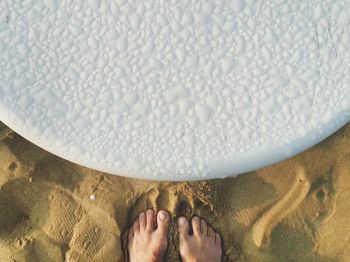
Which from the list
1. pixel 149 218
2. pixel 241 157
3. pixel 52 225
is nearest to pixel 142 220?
pixel 149 218

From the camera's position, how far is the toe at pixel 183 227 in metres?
1.35

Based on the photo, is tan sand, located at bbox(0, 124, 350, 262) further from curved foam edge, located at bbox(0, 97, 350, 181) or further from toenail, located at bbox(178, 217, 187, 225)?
curved foam edge, located at bbox(0, 97, 350, 181)

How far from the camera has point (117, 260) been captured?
1.36 meters

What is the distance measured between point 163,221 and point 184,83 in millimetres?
566

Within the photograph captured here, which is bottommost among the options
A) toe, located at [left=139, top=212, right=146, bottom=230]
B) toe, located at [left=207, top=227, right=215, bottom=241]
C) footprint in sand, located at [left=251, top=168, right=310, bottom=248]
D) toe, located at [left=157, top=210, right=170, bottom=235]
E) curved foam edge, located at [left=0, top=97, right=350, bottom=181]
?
toe, located at [left=139, top=212, right=146, bottom=230]

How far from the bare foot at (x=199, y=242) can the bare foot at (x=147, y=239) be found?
49 mm

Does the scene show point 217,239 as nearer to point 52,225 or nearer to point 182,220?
point 182,220

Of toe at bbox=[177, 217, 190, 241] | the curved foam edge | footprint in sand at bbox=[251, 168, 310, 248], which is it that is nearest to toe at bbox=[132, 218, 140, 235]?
toe at bbox=[177, 217, 190, 241]

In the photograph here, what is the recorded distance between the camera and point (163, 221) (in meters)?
1.35

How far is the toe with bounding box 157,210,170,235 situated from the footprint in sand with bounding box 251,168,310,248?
25cm

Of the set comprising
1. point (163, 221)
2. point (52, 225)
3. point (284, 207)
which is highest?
point (284, 207)

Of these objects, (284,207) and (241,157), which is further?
(284,207)

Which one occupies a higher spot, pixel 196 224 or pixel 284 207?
pixel 284 207

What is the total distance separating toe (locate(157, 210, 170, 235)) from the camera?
1.34m
